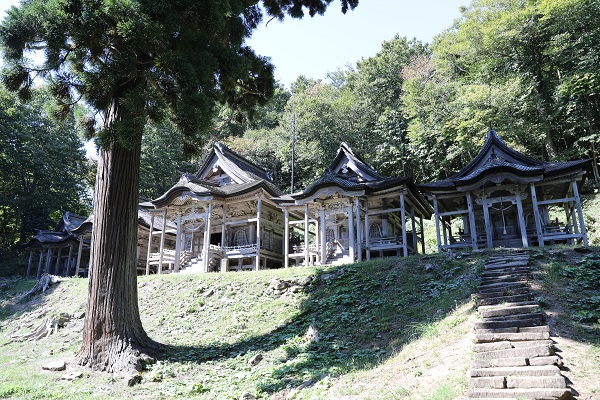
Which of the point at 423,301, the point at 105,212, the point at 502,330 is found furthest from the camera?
the point at 423,301

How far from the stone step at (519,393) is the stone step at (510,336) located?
177 cm

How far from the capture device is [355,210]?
68.3 ft

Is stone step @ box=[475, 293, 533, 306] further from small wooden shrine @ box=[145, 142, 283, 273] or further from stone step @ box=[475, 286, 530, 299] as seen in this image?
small wooden shrine @ box=[145, 142, 283, 273]

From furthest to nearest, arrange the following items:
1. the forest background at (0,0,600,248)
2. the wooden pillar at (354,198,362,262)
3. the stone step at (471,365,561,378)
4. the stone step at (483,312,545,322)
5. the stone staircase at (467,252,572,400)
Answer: the forest background at (0,0,600,248) < the wooden pillar at (354,198,362,262) < the stone step at (483,312,545,322) < the stone step at (471,365,561,378) < the stone staircase at (467,252,572,400)

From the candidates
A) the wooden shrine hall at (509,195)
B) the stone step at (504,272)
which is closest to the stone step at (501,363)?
the stone step at (504,272)

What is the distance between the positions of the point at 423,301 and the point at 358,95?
104 feet

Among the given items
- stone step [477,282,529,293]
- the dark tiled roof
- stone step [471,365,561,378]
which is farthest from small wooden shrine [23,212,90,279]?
stone step [471,365,561,378]

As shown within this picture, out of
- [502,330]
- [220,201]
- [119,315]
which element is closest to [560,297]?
[502,330]

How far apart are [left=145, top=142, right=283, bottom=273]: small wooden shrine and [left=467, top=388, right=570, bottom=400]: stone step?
16.9m

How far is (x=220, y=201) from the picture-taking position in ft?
78.4

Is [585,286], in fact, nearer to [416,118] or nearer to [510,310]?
[510,310]

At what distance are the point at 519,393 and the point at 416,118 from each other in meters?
29.6

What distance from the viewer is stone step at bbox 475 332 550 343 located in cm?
731

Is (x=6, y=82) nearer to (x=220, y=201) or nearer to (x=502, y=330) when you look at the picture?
(x=502, y=330)
